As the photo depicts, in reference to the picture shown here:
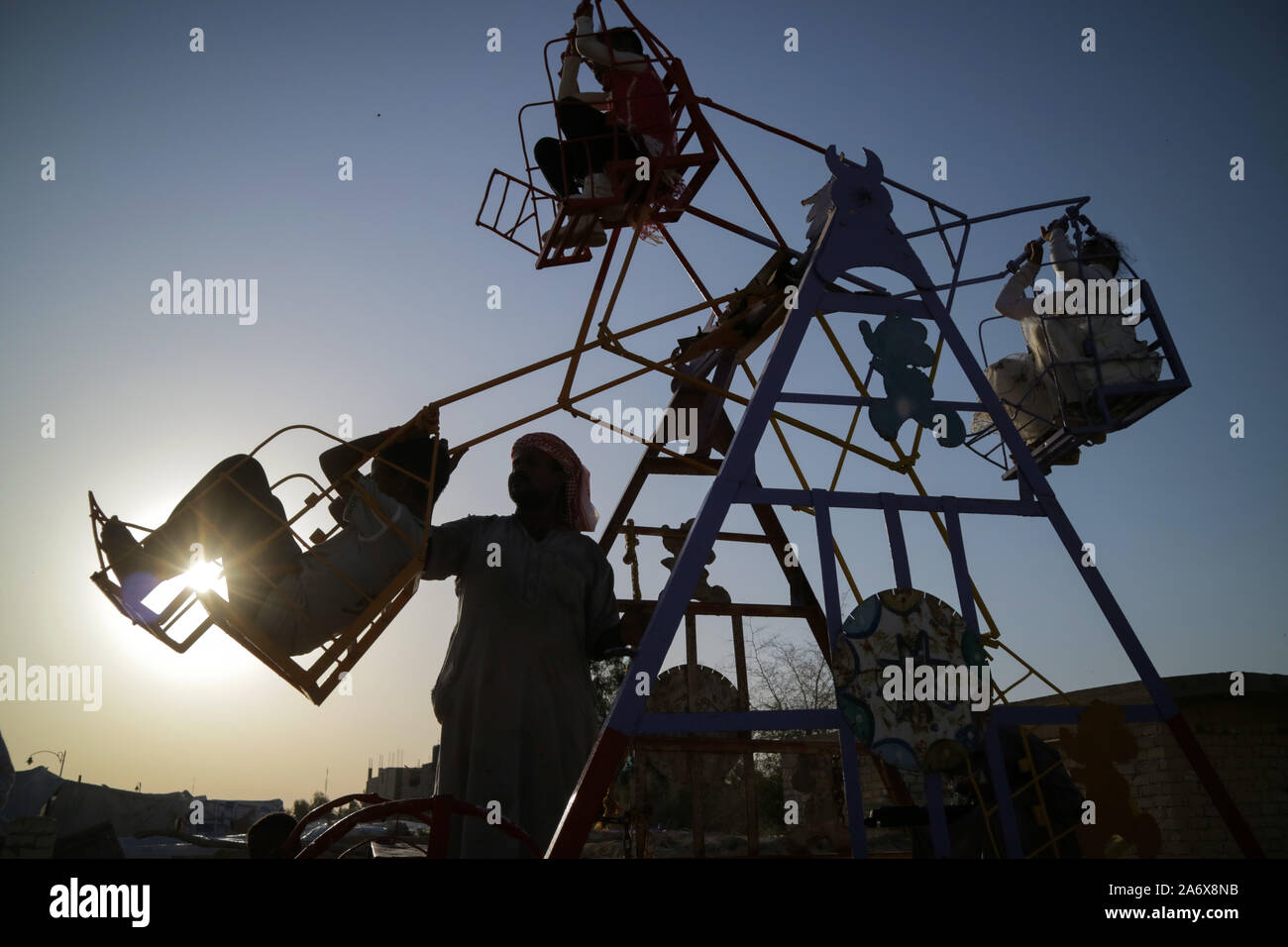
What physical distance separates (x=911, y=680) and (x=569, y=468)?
6.69 ft

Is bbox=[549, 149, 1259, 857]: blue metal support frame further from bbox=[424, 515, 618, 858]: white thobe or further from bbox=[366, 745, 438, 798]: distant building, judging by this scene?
bbox=[366, 745, 438, 798]: distant building

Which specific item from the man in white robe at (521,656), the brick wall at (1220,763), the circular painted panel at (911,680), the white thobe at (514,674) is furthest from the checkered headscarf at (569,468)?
the brick wall at (1220,763)

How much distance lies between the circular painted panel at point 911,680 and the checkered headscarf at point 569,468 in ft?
5.47

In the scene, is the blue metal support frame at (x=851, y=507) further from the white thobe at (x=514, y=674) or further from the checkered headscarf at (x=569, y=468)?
the checkered headscarf at (x=569, y=468)

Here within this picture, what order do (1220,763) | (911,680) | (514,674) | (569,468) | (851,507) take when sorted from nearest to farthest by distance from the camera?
1. (911,680)
2. (851,507)
3. (514,674)
4. (569,468)
5. (1220,763)

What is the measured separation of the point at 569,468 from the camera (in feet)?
14.7

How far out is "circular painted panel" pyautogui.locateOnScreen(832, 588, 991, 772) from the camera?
3.19 meters

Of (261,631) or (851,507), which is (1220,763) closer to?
(851,507)

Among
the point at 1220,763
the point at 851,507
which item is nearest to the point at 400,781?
the point at 1220,763

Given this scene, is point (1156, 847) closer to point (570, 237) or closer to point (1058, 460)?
point (1058, 460)

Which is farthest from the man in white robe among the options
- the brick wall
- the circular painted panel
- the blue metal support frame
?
the brick wall

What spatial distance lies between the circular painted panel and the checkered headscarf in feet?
5.47

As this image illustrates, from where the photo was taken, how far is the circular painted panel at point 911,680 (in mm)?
3193
